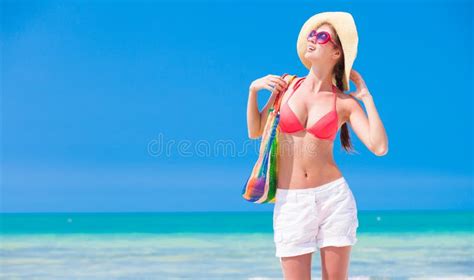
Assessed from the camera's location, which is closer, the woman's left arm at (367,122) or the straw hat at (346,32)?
the woman's left arm at (367,122)

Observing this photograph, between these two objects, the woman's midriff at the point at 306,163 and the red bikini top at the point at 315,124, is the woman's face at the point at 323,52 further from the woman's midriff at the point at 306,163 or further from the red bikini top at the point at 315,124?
the woman's midriff at the point at 306,163

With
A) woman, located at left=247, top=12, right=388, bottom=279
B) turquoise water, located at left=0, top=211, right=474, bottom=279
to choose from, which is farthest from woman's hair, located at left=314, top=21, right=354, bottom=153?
turquoise water, located at left=0, top=211, right=474, bottom=279

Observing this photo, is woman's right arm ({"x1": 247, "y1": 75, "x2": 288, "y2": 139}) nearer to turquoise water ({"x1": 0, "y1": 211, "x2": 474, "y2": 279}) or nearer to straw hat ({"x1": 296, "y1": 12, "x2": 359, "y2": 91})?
straw hat ({"x1": 296, "y1": 12, "x2": 359, "y2": 91})

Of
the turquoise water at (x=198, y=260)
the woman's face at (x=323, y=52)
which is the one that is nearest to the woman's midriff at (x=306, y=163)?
the woman's face at (x=323, y=52)

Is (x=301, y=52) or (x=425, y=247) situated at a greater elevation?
(x=301, y=52)

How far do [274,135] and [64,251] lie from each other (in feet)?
→ 34.3

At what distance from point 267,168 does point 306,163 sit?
20cm

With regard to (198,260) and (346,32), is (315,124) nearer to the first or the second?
(346,32)

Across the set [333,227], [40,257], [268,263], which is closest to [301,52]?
[333,227]

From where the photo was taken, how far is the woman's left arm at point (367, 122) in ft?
10.9

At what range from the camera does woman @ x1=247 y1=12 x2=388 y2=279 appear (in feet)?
10.9

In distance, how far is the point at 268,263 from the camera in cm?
1005

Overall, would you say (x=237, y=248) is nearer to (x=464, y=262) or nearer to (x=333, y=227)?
(x=464, y=262)

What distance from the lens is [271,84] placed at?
3.44 meters
